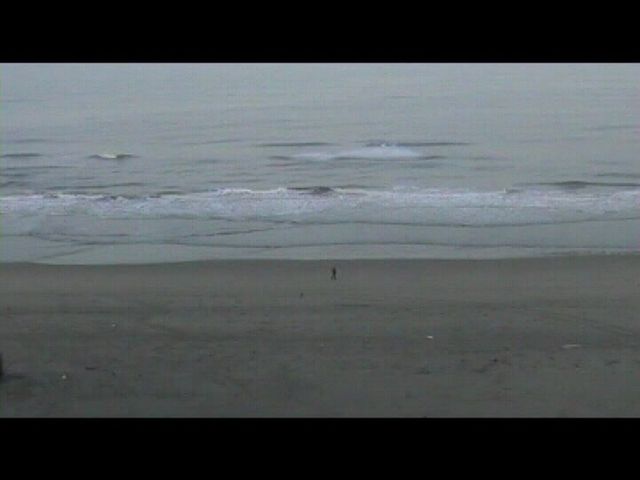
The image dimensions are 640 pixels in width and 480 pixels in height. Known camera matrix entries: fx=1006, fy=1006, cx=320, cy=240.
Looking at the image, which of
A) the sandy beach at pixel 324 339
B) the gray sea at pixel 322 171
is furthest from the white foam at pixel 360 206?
the sandy beach at pixel 324 339

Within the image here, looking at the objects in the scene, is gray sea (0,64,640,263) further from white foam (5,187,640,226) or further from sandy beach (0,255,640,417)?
sandy beach (0,255,640,417)

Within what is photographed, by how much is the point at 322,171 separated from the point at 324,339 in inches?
472

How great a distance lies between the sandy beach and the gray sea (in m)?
1.34

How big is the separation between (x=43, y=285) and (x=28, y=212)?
17.8 feet

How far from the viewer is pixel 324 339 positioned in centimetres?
738

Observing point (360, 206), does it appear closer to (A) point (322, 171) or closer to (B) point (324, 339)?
(A) point (322, 171)

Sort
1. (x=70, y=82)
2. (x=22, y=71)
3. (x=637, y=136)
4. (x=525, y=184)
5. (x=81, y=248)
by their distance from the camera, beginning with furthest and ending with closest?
(x=22, y=71) → (x=70, y=82) → (x=637, y=136) → (x=525, y=184) → (x=81, y=248)

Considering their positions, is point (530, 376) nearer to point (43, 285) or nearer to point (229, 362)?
point (229, 362)

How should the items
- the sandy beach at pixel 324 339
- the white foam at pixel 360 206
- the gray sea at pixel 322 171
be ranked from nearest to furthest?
the sandy beach at pixel 324 339 → the gray sea at pixel 322 171 → the white foam at pixel 360 206

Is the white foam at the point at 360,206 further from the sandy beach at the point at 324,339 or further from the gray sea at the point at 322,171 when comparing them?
the sandy beach at the point at 324,339

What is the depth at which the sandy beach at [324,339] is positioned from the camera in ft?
19.6

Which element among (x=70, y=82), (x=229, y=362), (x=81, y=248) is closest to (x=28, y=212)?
(x=81, y=248)

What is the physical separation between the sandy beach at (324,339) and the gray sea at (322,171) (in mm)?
1337

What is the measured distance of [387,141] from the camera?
78.3 ft
